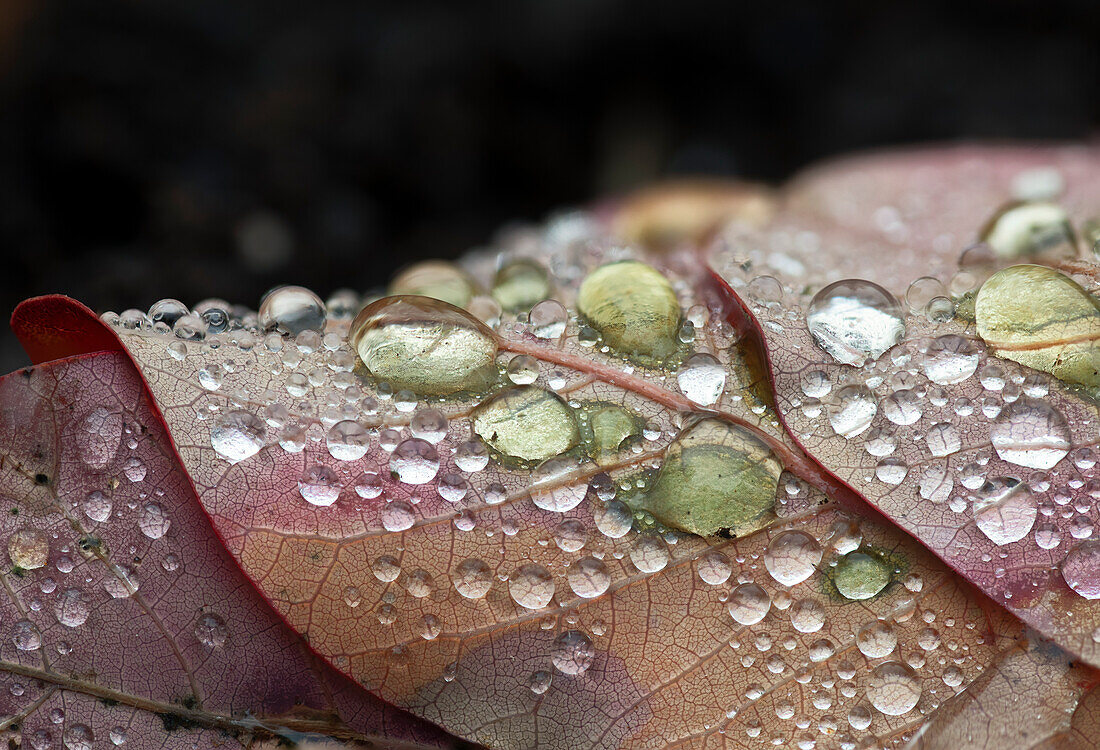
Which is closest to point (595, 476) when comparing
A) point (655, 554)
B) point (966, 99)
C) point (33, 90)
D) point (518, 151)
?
point (655, 554)

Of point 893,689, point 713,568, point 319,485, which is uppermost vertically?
point 319,485

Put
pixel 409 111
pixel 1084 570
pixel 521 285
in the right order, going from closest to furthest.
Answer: pixel 1084 570, pixel 521 285, pixel 409 111

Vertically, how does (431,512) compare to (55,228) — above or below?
above

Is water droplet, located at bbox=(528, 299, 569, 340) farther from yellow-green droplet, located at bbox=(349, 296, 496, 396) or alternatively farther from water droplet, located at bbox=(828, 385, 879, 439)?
water droplet, located at bbox=(828, 385, 879, 439)

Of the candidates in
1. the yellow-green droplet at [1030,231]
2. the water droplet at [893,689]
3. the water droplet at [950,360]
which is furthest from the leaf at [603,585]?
the yellow-green droplet at [1030,231]

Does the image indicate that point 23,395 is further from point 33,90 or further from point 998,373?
point 33,90

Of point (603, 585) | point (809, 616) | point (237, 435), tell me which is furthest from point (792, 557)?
point (237, 435)

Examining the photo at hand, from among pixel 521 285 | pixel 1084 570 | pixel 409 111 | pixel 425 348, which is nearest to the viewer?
pixel 1084 570

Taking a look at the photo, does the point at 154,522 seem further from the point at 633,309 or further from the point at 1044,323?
the point at 1044,323
